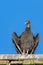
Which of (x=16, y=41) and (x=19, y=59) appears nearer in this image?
(x=19, y=59)

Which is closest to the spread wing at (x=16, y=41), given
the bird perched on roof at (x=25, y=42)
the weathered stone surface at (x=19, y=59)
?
the bird perched on roof at (x=25, y=42)

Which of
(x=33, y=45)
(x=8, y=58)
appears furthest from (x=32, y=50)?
(x=8, y=58)

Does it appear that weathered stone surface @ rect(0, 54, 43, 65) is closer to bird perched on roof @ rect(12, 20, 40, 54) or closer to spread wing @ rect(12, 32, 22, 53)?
bird perched on roof @ rect(12, 20, 40, 54)

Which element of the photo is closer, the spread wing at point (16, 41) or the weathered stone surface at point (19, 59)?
the weathered stone surface at point (19, 59)

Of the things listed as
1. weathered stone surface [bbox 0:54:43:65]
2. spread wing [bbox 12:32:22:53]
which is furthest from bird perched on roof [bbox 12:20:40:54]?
weathered stone surface [bbox 0:54:43:65]

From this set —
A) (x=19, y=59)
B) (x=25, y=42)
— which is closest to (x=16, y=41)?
(x=25, y=42)

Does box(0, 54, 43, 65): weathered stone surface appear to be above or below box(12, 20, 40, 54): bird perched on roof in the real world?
below

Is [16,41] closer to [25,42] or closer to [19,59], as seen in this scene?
[25,42]

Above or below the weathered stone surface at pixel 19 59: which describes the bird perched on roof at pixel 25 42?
above

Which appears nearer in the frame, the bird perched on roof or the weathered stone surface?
the weathered stone surface

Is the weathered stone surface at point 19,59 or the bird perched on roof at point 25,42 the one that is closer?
the weathered stone surface at point 19,59

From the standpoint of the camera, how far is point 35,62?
53.5 feet

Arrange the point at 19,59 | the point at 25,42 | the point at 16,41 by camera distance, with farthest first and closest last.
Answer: the point at 25,42, the point at 16,41, the point at 19,59

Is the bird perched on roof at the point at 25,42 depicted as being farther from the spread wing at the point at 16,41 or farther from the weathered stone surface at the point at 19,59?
the weathered stone surface at the point at 19,59
